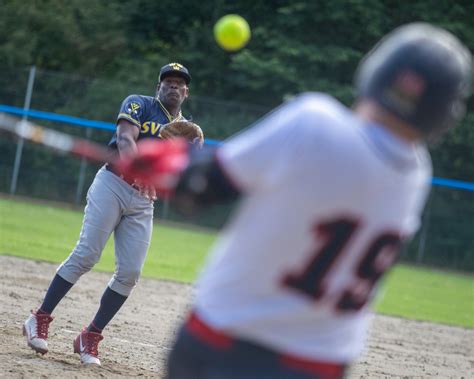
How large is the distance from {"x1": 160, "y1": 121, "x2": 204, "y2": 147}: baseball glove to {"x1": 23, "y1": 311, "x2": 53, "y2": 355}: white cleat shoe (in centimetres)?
156

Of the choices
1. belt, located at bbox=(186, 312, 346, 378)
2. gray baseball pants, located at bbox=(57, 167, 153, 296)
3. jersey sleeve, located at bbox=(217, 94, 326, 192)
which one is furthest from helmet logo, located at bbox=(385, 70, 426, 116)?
gray baseball pants, located at bbox=(57, 167, 153, 296)

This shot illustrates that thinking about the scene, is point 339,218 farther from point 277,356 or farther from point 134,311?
point 134,311

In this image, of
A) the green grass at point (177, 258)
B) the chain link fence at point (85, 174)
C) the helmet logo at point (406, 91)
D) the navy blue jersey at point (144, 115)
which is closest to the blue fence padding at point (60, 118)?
the chain link fence at point (85, 174)

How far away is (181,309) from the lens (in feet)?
33.1

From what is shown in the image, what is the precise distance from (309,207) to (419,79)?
18.5 inches

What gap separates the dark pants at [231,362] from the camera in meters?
2.65

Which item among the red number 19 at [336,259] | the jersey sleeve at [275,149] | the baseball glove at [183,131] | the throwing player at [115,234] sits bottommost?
the throwing player at [115,234]

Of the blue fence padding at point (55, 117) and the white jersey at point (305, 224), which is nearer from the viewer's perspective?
the white jersey at point (305, 224)

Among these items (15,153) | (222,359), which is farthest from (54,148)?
→ (15,153)

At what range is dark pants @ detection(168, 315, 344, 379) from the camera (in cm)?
265

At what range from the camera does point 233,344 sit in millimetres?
2664

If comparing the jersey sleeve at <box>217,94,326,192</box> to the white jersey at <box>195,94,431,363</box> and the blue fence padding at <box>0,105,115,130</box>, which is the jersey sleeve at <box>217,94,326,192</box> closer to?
the white jersey at <box>195,94,431,363</box>

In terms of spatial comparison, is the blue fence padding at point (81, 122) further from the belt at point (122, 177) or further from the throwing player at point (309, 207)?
the throwing player at point (309, 207)

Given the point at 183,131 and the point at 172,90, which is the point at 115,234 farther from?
the point at 172,90
